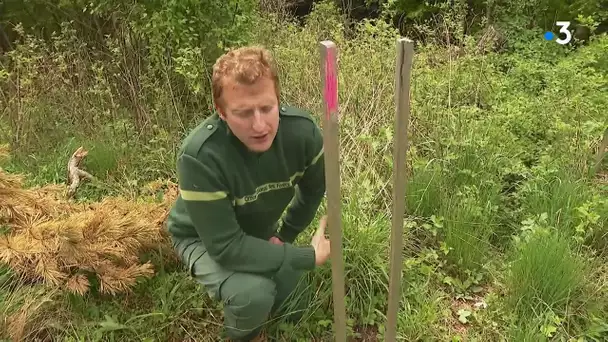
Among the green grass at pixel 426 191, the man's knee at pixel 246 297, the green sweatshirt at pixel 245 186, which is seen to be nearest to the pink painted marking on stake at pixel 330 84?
the green sweatshirt at pixel 245 186

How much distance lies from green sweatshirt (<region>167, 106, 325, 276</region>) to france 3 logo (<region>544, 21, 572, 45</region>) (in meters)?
4.11

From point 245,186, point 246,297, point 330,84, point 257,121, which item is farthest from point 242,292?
point 330,84

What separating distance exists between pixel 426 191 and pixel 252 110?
1.43 meters

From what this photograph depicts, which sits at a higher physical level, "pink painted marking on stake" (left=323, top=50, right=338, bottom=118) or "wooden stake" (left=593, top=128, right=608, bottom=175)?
"pink painted marking on stake" (left=323, top=50, right=338, bottom=118)

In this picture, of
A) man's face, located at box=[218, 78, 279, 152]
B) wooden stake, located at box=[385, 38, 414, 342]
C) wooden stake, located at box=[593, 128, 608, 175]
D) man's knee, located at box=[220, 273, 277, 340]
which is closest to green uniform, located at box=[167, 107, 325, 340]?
man's knee, located at box=[220, 273, 277, 340]

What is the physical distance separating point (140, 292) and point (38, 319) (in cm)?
43

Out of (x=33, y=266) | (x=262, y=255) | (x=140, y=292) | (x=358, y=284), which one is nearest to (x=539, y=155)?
(x=358, y=284)

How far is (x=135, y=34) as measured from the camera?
14.0 ft

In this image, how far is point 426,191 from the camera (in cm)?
292

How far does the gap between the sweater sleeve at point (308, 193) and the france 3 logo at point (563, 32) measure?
3988 millimetres

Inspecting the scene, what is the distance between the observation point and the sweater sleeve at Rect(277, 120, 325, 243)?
2076 mm

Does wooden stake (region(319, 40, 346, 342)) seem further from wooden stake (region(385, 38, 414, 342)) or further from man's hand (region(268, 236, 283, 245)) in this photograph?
man's hand (region(268, 236, 283, 245))

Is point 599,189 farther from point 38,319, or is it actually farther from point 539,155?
point 38,319

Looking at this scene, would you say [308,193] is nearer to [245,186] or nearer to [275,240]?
[275,240]
